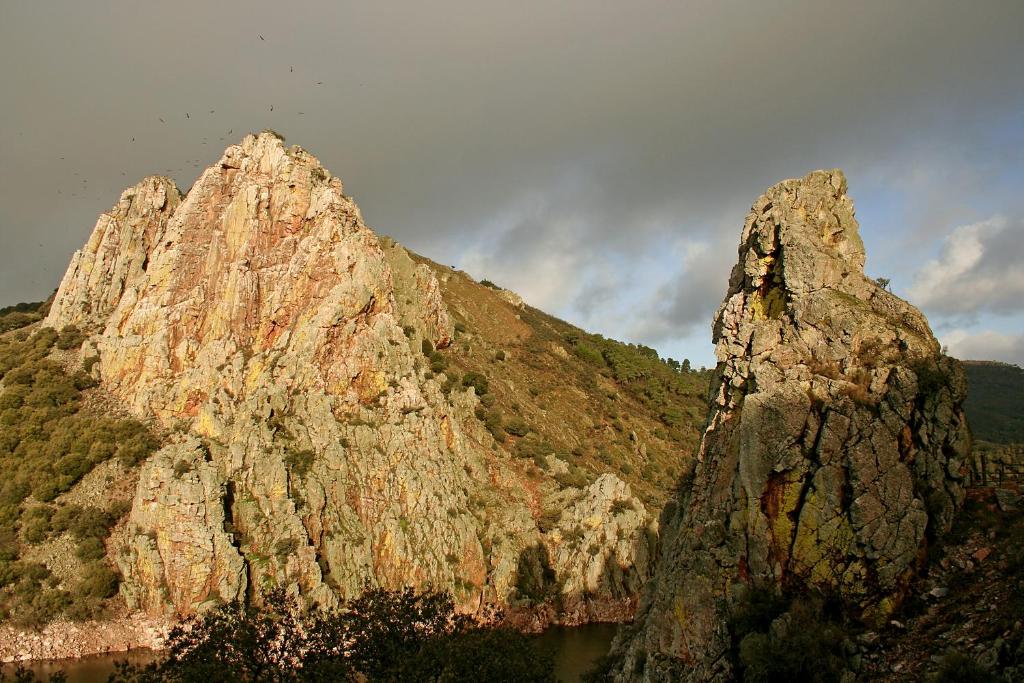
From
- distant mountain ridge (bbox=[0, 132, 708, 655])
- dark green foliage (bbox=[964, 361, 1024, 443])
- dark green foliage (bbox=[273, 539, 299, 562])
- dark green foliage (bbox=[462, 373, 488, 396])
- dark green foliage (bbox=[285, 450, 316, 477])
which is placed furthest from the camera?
dark green foliage (bbox=[964, 361, 1024, 443])

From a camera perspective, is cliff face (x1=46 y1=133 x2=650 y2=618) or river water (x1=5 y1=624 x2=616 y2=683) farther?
cliff face (x1=46 y1=133 x2=650 y2=618)

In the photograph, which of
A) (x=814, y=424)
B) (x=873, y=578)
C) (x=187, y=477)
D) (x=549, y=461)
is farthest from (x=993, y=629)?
(x=549, y=461)

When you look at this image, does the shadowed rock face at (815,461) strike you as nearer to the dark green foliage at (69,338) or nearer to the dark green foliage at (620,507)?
the dark green foliage at (620,507)

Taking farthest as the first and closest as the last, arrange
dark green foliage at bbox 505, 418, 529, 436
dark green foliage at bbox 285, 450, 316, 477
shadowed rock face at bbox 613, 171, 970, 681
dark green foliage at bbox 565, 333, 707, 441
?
dark green foliage at bbox 565, 333, 707, 441
dark green foliage at bbox 505, 418, 529, 436
dark green foliage at bbox 285, 450, 316, 477
shadowed rock face at bbox 613, 171, 970, 681

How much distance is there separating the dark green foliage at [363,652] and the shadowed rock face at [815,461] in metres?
6.69

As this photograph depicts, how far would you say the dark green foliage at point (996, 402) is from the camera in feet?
324

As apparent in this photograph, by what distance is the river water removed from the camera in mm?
43250

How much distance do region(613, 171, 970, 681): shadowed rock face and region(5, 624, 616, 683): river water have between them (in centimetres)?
1815

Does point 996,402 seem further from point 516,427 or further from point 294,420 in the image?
point 294,420

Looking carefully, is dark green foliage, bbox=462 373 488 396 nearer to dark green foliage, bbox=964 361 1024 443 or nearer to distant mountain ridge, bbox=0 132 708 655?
distant mountain ridge, bbox=0 132 708 655

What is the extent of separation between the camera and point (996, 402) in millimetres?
132250

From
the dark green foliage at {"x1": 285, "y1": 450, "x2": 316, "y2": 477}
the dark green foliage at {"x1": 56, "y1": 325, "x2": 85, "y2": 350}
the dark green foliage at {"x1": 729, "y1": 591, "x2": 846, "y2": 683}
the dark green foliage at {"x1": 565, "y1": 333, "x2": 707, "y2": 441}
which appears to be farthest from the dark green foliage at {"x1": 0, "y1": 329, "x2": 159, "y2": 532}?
the dark green foliage at {"x1": 565, "y1": 333, "x2": 707, "y2": 441}

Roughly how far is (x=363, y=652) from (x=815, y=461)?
21.4m

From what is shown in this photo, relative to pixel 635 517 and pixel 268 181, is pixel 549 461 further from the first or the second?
pixel 268 181
